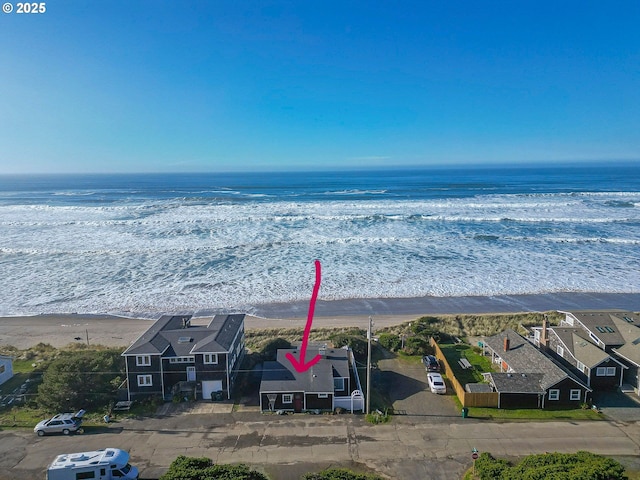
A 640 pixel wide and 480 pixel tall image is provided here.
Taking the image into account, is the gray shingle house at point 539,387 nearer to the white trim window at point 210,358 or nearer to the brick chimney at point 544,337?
the brick chimney at point 544,337

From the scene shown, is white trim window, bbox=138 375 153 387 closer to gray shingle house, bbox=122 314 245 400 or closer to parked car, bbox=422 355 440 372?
gray shingle house, bbox=122 314 245 400

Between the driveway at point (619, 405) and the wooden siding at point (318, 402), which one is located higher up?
the wooden siding at point (318, 402)

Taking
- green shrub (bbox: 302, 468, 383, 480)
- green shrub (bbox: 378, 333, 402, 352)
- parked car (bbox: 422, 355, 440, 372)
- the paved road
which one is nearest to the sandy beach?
green shrub (bbox: 378, 333, 402, 352)

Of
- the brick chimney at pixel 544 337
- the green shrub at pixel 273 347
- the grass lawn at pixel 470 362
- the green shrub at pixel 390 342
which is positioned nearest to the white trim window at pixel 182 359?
the green shrub at pixel 273 347

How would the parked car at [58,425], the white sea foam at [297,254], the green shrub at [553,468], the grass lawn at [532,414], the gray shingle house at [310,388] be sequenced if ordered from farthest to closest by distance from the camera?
the white sea foam at [297,254]
the gray shingle house at [310,388]
the grass lawn at [532,414]
the parked car at [58,425]
the green shrub at [553,468]

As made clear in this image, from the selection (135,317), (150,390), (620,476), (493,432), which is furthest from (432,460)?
(135,317)

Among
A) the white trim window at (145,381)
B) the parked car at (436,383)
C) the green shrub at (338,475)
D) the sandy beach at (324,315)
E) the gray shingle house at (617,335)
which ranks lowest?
the parked car at (436,383)

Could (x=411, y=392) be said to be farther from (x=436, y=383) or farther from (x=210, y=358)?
(x=210, y=358)

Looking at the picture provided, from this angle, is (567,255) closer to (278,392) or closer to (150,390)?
(278,392)
